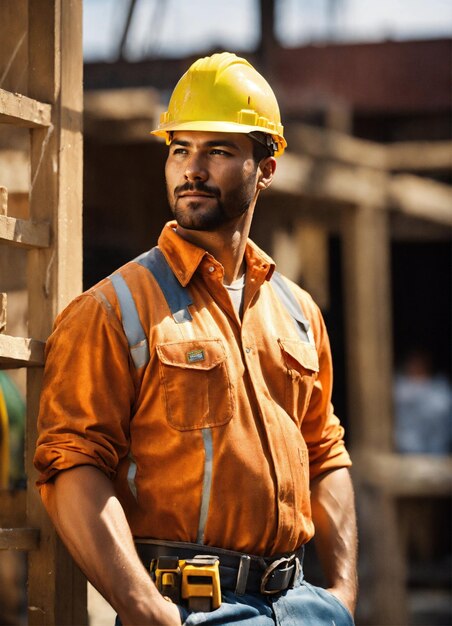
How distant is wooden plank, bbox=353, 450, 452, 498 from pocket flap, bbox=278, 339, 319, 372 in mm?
5883

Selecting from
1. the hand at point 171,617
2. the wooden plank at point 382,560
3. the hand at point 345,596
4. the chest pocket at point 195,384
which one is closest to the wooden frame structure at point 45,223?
the chest pocket at point 195,384

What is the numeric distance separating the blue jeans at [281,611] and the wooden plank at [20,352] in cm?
91

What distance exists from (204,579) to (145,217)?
6170mm

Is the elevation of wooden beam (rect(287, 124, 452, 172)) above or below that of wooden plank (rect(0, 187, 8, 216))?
above

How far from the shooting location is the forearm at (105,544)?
4.00 m

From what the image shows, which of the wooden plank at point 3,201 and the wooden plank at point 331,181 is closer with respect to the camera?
the wooden plank at point 3,201

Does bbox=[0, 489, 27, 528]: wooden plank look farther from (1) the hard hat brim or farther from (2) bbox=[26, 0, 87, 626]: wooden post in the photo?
(1) the hard hat brim

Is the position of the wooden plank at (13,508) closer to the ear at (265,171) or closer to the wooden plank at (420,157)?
the ear at (265,171)

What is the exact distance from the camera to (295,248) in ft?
35.8

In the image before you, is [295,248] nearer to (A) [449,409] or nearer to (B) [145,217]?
(B) [145,217]

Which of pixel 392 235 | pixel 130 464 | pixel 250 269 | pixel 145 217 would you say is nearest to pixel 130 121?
pixel 145 217

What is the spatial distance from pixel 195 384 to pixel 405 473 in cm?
669

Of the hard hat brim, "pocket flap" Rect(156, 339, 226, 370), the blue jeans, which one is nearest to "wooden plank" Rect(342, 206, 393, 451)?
the blue jeans

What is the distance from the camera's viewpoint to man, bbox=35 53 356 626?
164 inches
